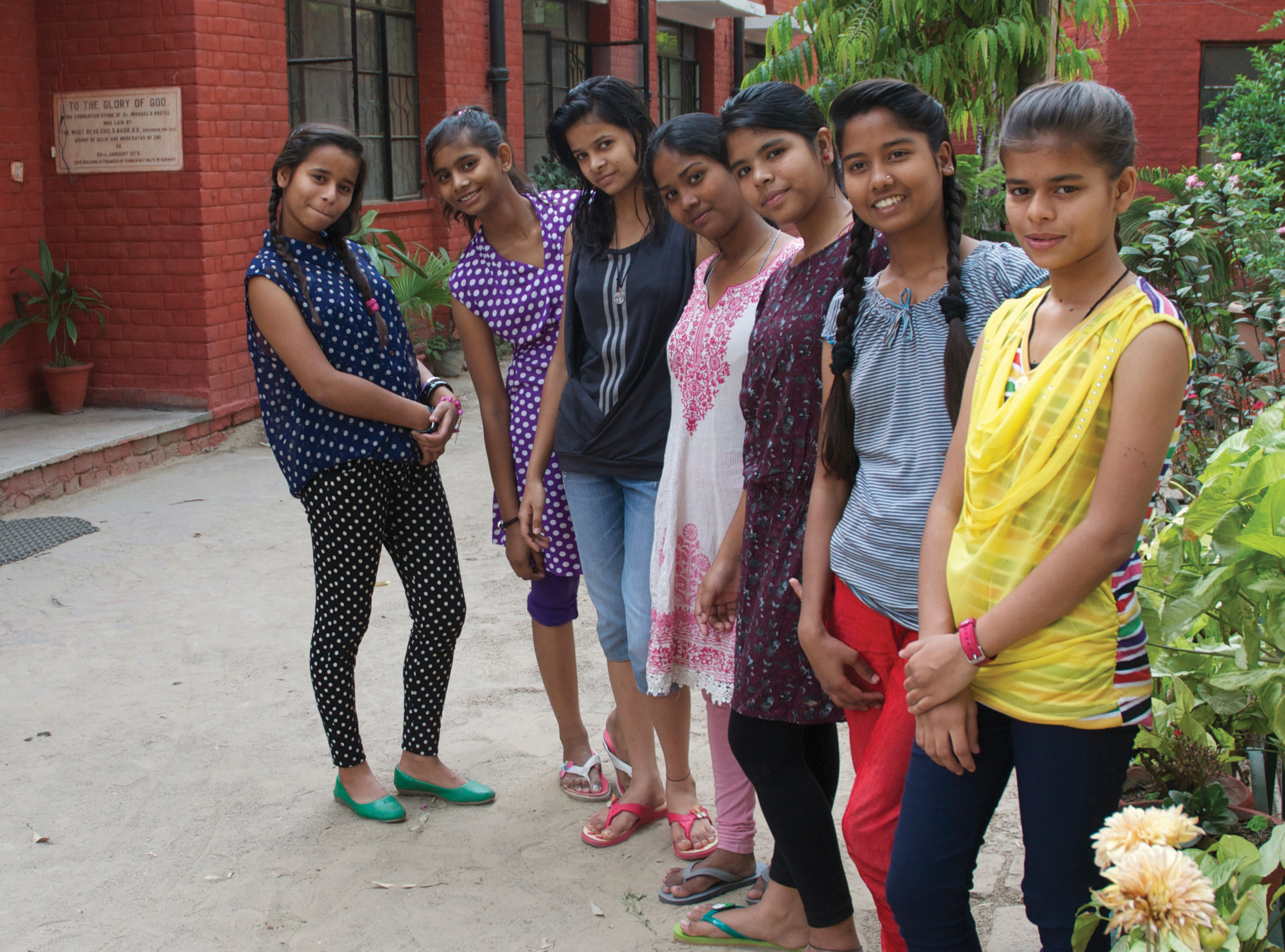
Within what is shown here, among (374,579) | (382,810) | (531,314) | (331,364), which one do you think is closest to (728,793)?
(382,810)

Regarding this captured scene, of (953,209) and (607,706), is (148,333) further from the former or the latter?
(953,209)

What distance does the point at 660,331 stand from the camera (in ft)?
9.13

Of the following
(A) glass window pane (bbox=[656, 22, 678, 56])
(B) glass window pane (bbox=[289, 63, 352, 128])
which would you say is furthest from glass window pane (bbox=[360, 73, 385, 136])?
(A) glass window pane (bbox=[656, 22, 678, 56])

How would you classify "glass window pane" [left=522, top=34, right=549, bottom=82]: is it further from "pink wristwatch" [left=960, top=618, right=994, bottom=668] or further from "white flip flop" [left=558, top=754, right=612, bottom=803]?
"pink wristwatch" [left=960, top=618, right=994, bottom=668]

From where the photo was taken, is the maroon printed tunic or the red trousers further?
the maroon printed tunic

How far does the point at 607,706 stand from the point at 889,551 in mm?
1995

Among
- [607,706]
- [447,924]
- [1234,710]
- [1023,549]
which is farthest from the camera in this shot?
[607,706]

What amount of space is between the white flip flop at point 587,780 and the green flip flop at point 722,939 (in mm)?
676

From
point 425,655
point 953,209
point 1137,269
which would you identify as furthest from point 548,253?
point 1137,269

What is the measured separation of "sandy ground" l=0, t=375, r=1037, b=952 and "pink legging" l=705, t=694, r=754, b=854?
21 cm

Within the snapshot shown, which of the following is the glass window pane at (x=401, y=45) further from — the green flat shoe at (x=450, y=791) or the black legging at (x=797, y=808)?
the black legging at (x=797, y=808)

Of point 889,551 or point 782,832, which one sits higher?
point 889,551

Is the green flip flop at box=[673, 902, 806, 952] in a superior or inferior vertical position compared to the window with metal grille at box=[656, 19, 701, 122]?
inferior

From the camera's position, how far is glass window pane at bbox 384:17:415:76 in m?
9.70
